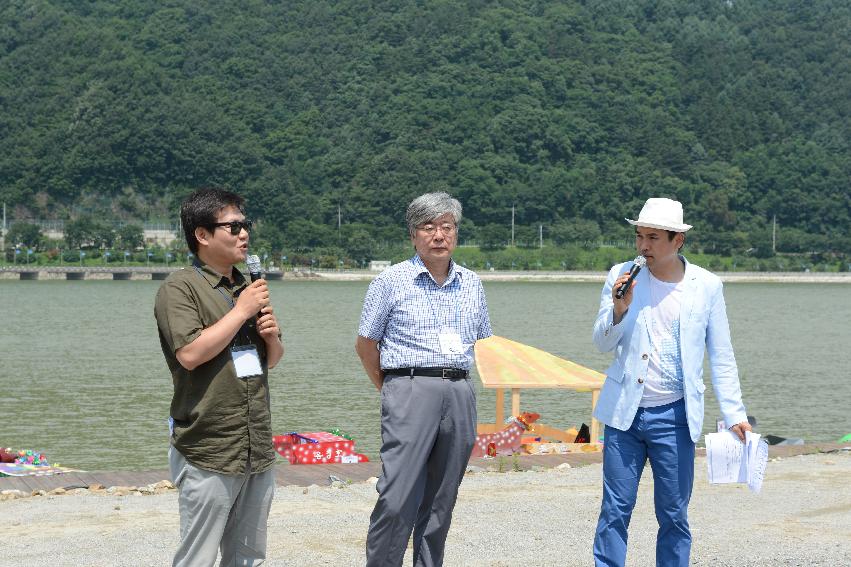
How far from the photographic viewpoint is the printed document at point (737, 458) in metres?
5.04

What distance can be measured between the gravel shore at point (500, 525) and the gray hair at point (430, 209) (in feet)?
6.06

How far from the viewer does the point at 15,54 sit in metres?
Result: 176

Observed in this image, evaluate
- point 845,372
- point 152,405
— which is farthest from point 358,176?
point 152,405

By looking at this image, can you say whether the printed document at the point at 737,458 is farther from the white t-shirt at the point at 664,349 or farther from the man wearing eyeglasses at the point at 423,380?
the man wearing eyeglasses at the point at 423,380

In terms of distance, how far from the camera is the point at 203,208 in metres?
4.26

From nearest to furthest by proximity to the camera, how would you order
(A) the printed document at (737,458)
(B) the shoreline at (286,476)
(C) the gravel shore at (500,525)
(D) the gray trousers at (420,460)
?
(D) the gray trousers at (420,460) → (A) the printed document at (737,458) → (C) the gravel shore at (500,525) → (B) the shoreline at (286,476)

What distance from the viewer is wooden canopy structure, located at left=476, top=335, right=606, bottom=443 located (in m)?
11.8

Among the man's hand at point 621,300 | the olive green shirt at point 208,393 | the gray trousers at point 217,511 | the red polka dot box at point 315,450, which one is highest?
the man's hand at point 621,300

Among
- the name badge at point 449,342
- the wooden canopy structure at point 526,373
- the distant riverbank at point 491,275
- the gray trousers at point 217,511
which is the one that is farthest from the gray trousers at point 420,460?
the distant riverbank at point 491,275

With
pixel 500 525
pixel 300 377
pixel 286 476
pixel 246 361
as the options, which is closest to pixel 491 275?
pixel 300 377

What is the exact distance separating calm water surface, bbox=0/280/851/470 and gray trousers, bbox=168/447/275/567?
10.6 meters

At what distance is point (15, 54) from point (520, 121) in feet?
236

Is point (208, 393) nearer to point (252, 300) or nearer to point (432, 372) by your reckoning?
point (252, 300)

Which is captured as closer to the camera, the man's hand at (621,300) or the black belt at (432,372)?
the black belt at (432,372)
